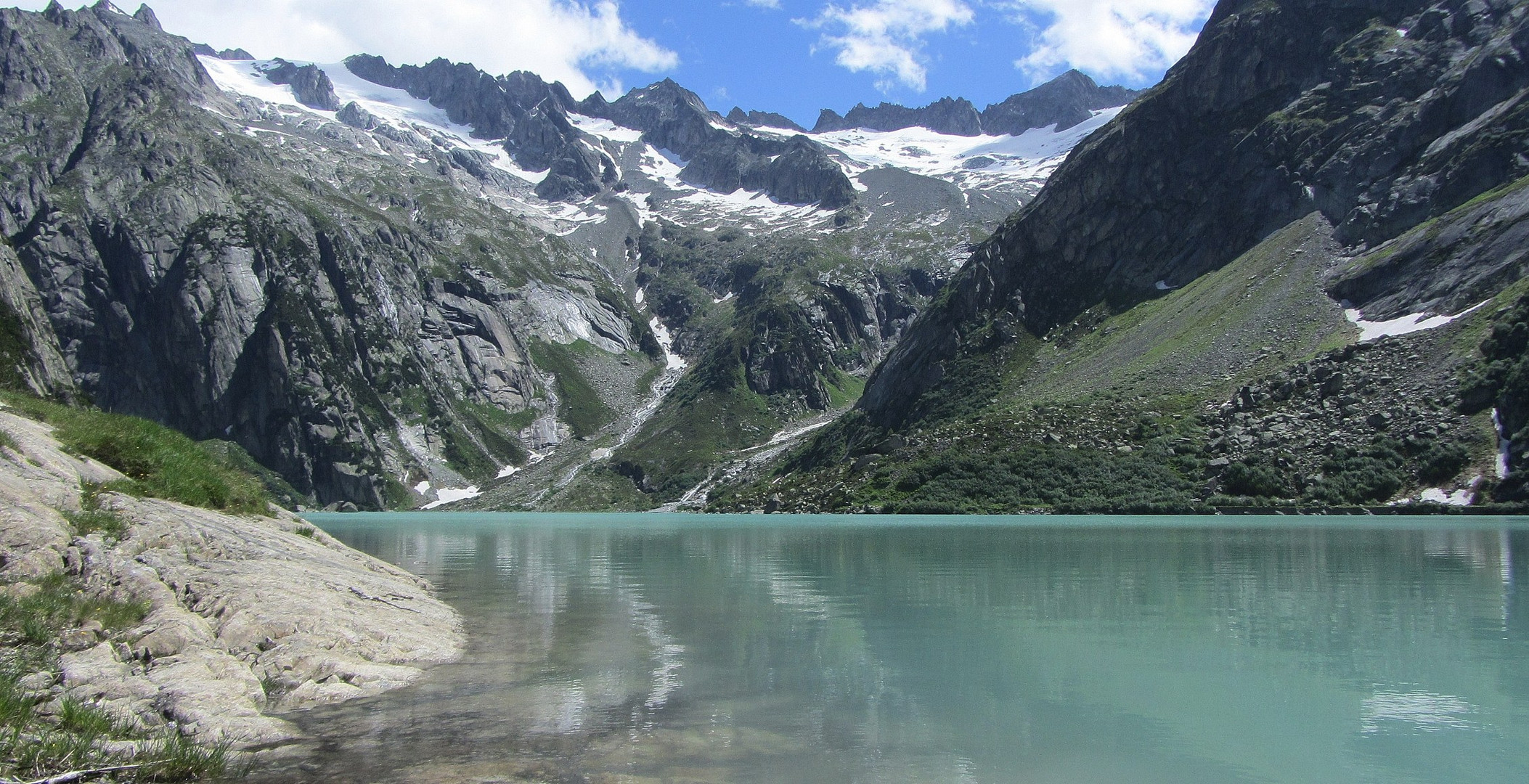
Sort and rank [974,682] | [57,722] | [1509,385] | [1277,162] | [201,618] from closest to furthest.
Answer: [57,722] < [201,618] < [974,682] < [1509,385] < [1277,162]

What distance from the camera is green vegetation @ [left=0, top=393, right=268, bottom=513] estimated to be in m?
21.4

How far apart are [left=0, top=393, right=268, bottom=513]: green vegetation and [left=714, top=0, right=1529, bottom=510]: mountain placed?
9746 cm

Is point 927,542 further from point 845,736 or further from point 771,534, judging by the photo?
point 845,736

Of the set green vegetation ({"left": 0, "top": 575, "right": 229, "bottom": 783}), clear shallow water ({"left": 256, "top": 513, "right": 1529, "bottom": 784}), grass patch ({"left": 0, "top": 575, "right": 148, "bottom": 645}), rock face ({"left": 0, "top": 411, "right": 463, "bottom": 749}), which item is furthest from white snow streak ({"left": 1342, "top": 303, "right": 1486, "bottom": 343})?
green vegetation ({"left": 0, "top": 575, "right": 229, "bottom": 783})

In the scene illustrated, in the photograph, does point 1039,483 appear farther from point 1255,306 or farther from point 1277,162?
point 1277,162

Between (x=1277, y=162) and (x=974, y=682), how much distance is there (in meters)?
182

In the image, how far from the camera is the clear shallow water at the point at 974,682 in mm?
12352

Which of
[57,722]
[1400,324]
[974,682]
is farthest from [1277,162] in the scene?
[57,722]

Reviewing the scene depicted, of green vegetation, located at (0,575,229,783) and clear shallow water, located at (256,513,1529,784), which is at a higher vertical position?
green vegetation, located at (0,575,229,783)

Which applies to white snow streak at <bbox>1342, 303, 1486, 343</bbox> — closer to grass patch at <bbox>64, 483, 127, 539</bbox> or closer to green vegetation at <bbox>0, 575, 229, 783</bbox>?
grass patch at <bbox>64, 483, 127, 539</bbox>

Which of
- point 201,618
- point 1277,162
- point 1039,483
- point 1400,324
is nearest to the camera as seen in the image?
point 201,618

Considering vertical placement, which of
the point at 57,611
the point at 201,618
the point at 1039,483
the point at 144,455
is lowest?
the point at 1039,483

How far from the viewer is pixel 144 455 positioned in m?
22.7

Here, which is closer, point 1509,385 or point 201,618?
point 201,618
